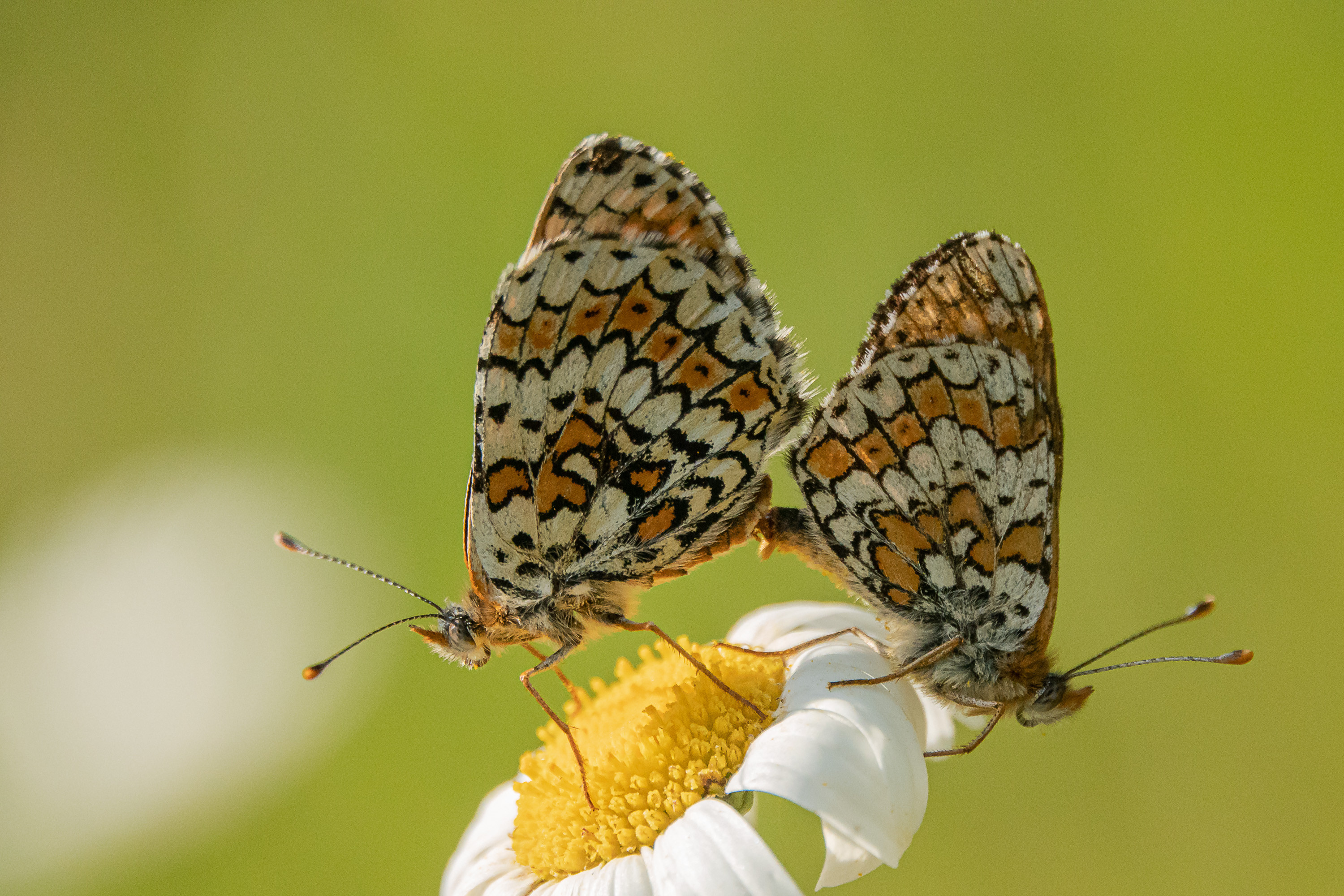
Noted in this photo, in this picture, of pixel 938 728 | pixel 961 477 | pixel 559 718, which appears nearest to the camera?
pixel 961 477

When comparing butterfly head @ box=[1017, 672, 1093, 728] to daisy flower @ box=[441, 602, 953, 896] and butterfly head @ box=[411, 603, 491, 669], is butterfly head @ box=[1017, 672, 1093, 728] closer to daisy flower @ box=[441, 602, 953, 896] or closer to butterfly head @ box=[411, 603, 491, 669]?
daisy flower @ box=[441, 602, 953, 896]

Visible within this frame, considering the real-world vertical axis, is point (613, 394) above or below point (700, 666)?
above

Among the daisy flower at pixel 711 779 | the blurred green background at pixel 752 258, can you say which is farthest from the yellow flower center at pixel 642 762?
the blurred green background at pixel 752 258

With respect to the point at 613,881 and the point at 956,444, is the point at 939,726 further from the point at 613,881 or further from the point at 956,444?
the point at 613,881

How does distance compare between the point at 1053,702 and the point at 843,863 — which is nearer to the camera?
the point at 843,863

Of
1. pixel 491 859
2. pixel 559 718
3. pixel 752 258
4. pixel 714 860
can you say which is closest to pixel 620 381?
pixel 559 718

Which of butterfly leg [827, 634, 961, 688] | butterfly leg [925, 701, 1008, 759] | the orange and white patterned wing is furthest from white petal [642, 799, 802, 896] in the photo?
the orange and white patterned wing

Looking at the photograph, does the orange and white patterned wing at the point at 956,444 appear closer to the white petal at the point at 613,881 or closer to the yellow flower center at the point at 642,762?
the yellow flower center at the point at 642,762
